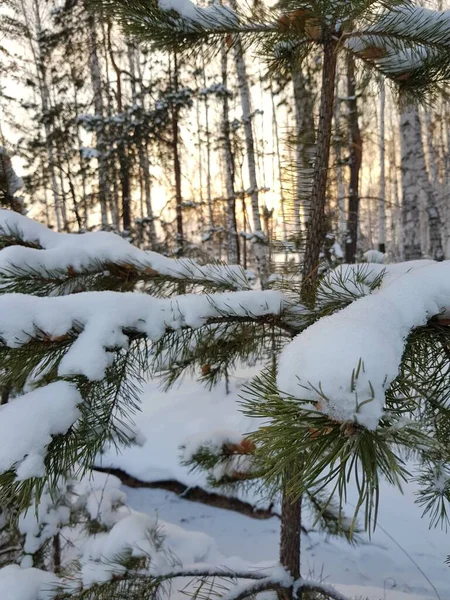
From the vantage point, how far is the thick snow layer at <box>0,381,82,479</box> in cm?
53

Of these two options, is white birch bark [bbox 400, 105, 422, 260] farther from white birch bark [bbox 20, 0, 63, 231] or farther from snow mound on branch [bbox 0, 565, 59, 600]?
snow mound on branch [bbox 0, 565, 59, 600]

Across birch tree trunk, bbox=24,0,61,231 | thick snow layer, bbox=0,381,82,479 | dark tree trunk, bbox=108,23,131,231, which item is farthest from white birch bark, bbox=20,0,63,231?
thick snow layer, bbox=0,381,82,479

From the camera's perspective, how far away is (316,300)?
0.93 meters

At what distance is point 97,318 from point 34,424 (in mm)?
216

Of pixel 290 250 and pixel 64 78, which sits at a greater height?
pixel 64 78

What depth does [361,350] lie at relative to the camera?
46 centimetres

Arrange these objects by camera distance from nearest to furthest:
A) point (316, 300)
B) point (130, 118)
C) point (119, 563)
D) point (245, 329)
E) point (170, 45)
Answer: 1. point (316, 300)
2. point (245, 329)
3. point (170, 45)
4. point (119, 563)
5. point (130, 118)

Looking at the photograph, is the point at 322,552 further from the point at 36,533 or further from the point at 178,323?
the point at 178,323

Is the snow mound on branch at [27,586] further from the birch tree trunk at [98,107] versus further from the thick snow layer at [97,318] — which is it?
the birch tree trunk at [98,107]

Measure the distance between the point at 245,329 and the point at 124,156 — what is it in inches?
263

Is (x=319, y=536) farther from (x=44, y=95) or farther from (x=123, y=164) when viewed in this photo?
(x=44, y=95)

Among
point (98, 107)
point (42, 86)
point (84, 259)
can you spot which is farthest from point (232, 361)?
point (42, 86)

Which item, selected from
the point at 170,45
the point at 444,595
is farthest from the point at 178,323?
the point at 444,595

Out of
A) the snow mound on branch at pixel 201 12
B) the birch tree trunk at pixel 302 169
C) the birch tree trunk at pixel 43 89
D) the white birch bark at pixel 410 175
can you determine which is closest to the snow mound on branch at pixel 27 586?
the birch tree trunk at pixel 302 169
